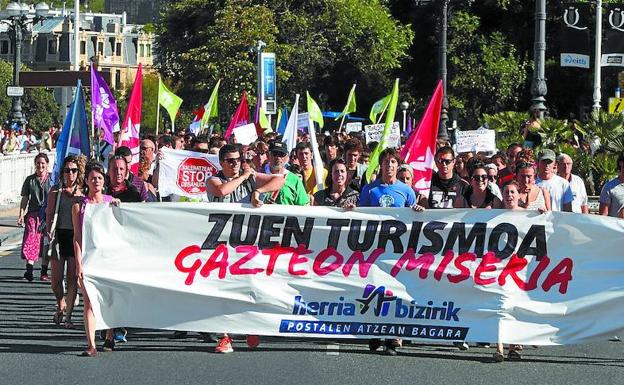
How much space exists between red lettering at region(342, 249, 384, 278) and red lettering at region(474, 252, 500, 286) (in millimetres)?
755

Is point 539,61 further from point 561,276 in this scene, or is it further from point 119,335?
point 119,335

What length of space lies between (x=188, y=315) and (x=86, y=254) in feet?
3.03

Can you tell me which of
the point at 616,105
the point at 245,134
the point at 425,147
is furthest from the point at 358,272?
the point at 616,105

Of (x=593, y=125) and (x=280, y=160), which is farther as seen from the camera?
(x=593, y=125)

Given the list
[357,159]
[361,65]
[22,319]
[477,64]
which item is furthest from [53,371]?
[361,65]

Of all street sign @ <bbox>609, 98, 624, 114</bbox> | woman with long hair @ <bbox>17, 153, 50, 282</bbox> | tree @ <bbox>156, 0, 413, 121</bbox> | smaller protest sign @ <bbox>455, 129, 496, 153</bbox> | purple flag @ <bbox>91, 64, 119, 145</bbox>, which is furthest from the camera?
tree @ <bbox>156, 0, 413, 121</bbox>

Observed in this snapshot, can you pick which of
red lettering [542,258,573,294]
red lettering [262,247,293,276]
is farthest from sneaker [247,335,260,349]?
red lettering [542,258,573,294]

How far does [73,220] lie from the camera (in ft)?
36.6

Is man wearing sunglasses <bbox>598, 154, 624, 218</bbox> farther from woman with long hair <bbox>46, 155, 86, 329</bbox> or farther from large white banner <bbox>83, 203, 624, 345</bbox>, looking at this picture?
woman with long hair <bbox>46, 155, 86, 329</bbox>

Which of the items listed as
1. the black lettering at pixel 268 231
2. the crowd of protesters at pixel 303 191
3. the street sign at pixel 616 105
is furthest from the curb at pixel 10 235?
the street sign at pixel 616 105

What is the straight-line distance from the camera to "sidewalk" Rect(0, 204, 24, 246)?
23266mm

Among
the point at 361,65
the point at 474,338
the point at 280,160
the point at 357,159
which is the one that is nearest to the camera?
the point at 474,338

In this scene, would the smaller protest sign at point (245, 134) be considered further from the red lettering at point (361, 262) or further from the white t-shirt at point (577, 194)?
the red lettering at point (361, 262)

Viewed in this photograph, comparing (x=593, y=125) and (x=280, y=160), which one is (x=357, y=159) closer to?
(x=280, y=160)
